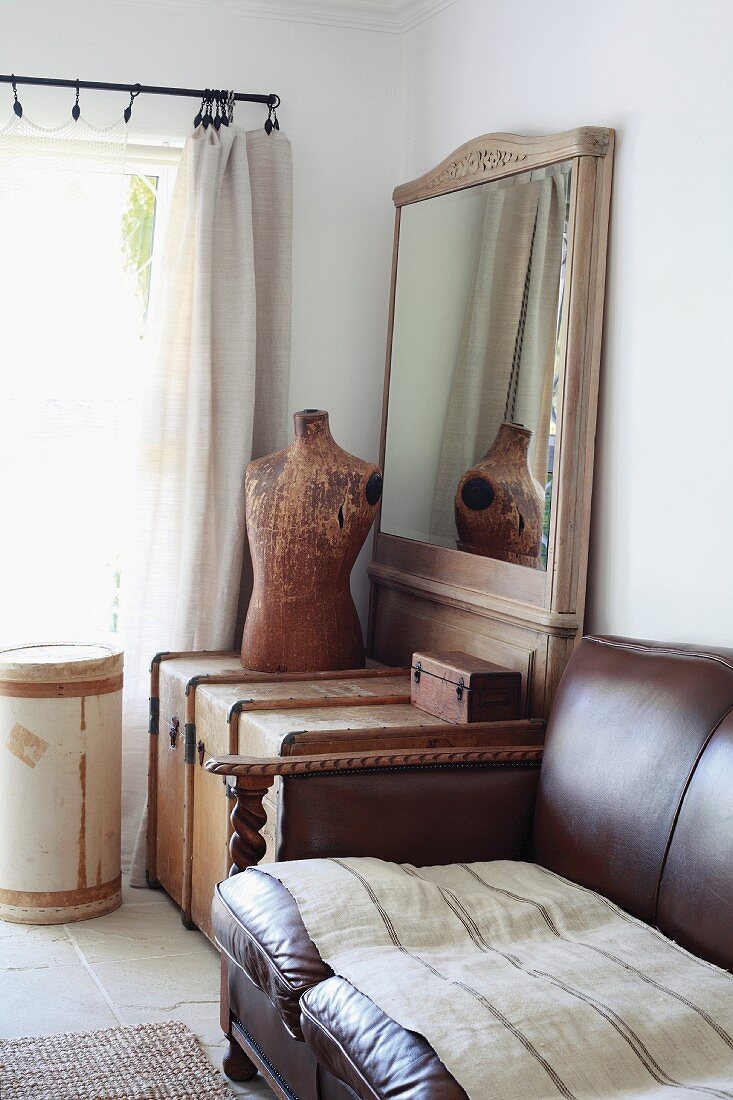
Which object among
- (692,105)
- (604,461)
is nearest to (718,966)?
(604,461)

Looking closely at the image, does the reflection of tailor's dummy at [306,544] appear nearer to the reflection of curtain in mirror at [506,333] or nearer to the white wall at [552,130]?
the reflection of curtain in mirror at [506,333]

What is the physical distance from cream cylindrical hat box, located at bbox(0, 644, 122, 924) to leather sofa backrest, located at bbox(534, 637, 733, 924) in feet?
4.24

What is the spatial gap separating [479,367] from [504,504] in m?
0.38

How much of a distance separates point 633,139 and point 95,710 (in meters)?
1.89

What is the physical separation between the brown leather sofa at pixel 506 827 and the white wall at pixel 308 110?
142 centimetres

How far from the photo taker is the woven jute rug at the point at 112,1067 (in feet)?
7.11

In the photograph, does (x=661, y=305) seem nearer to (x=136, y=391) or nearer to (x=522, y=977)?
(x=522, y=977)

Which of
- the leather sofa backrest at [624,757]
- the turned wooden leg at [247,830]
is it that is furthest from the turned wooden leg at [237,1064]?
the leather sofa backrest at [624,757]

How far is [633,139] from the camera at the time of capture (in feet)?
7.90

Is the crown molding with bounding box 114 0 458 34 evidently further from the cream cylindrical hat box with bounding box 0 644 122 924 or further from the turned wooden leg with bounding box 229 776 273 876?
the turned wooden leg with bounding box 229 776 273 876

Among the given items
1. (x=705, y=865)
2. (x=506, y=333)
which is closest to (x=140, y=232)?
(x=506, y=333)

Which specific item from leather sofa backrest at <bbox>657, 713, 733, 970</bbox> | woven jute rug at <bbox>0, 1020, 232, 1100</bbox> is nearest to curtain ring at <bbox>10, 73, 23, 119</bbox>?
woven jute rug at <bbox>0, 1020, 232, 1100</bbox>

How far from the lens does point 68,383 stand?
3283 mm

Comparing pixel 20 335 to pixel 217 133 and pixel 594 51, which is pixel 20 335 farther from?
pixel 594 51
